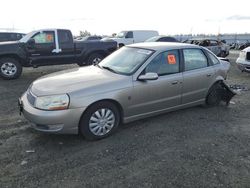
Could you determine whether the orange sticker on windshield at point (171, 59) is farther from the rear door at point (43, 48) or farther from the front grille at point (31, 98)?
the rear door at point (43, 48)

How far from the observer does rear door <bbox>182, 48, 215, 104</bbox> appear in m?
5.23

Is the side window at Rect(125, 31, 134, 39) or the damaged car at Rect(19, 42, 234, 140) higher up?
the side window at Rect(125, 31, 134, 39)

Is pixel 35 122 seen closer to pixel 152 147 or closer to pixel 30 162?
pixel 30 162

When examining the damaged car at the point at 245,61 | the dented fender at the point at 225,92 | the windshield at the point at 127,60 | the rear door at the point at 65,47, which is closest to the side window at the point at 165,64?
the windshield at the point at 127,60

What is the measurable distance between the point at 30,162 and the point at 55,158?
1.12 feet

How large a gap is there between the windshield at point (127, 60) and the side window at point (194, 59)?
86cm

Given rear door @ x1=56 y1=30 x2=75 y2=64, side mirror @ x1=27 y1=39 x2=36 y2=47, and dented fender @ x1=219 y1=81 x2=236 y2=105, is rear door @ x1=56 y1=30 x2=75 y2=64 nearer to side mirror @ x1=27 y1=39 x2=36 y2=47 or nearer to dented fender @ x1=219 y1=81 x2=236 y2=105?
side mirror @ x1=27 y1=39 x2=36 y2=47

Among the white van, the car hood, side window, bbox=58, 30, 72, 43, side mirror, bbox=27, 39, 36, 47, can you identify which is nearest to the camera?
the car hood

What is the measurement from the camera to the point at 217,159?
12.3 feet

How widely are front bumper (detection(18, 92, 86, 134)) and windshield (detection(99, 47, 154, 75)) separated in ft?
3.98

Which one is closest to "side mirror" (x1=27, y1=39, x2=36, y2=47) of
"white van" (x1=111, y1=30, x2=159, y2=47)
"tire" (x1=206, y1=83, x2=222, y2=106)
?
"tire" (x1=206, y1=83, x2=222, y2=106)

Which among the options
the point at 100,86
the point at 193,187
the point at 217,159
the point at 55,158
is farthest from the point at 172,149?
the point at 55,158

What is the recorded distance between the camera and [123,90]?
436cm

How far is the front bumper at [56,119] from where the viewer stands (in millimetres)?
3865
